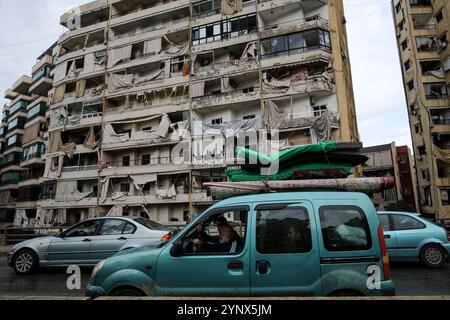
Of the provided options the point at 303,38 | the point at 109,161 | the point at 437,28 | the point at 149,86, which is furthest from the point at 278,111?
the point at 437,28

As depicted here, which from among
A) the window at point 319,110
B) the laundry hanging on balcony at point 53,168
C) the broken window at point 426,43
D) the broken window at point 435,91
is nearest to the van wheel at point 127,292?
the window at point 319,110

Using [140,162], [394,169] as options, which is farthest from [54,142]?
[394,169]

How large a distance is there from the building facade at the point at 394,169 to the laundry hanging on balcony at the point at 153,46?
3066 centimetres

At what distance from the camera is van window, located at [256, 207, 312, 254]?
3.46 metres

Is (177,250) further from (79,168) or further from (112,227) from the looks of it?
(79,168)

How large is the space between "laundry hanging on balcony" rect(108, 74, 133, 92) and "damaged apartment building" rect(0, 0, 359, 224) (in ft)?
0.38

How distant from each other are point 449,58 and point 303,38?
17.3 metres

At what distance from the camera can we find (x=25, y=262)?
777cm

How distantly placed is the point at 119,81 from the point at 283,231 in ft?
95.4

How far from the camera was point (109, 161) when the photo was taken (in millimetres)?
28453

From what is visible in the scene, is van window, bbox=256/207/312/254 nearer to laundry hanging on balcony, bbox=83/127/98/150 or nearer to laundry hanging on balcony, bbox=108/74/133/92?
laundry hanging on balcony, bbox=108/74/133/92

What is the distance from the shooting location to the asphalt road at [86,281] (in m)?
5.65

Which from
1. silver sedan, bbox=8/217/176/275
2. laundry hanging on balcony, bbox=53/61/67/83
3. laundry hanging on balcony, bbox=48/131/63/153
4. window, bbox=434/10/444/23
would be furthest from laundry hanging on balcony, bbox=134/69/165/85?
window, bbox=434/10/444/23

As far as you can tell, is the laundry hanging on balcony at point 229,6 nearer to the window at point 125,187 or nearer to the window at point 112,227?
the window at point 125,187
